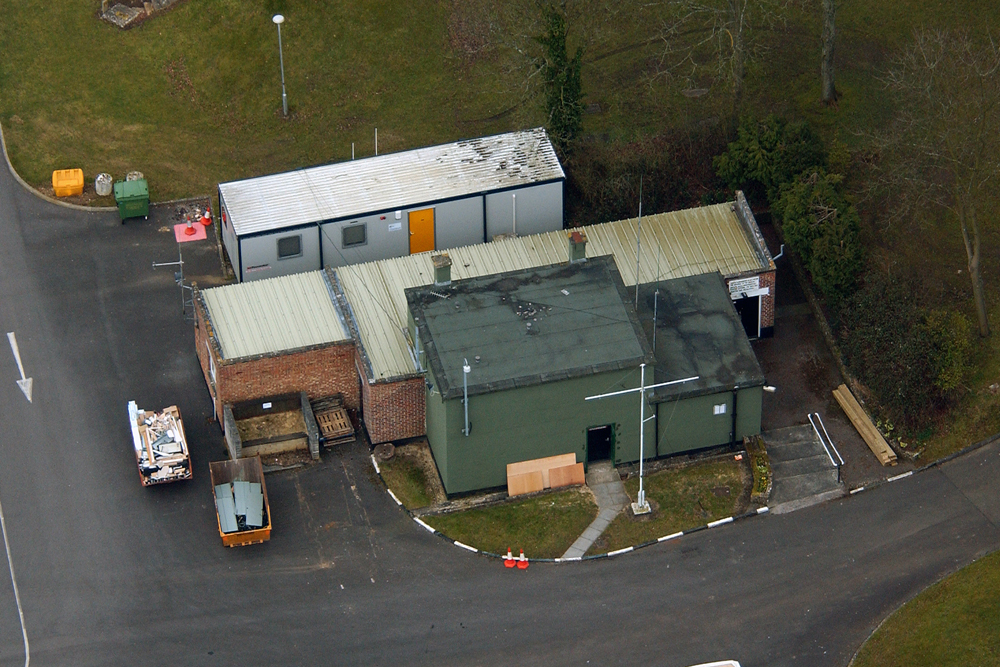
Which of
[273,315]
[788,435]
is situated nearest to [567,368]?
Result: [788,435]

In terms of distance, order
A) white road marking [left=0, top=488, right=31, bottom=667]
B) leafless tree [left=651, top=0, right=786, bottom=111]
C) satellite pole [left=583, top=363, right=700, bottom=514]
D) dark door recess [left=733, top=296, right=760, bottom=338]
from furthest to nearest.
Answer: leafless tree [left=651, top=0, right=786, bottom=111], dark door recess [left=733, top=296, right=760, bottom=338], satellite pole [left=583, top=363, right=700, bottom=514], white road marking [left=0, top=488, right=31, bottom=667]

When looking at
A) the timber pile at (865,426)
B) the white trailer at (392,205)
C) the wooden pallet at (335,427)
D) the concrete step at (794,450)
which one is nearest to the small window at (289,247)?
the white trailer at (392,205)

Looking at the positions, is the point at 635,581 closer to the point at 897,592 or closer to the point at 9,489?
the point at 897,592

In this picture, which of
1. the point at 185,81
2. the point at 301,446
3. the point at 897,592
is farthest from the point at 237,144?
the point at 897,592

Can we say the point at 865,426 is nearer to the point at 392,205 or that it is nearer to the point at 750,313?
the point at 750,313

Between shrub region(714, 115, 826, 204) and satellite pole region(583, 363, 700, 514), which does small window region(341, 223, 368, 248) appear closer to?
satellite pole region(583, 363, 700, 514)

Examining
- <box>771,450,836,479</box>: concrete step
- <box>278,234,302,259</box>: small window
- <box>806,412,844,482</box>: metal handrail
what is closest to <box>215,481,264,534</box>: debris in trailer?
<box>278,234,302,259</box>: small window
